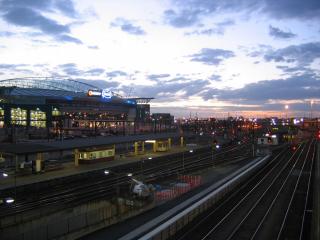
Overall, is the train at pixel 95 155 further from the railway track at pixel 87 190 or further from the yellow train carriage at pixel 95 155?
the railway track at pixel 87 190

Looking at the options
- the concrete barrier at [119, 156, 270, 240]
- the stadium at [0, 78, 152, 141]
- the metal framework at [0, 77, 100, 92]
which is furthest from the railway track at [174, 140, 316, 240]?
the metal framework at [0, 77, 100, 92]

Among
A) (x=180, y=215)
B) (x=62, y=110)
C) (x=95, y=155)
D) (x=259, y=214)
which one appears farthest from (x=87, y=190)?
(x=62, y=110)

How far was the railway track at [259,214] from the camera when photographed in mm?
26859

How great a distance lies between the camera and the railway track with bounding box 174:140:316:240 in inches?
1057

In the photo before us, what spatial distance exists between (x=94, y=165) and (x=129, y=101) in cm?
12019

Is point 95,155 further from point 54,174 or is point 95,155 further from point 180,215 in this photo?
point 180,215

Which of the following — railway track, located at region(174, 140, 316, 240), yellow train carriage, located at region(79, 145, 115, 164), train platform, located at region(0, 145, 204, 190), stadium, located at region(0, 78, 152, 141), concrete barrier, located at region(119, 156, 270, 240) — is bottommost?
railway track, located at region(174, 140, 316, 240)

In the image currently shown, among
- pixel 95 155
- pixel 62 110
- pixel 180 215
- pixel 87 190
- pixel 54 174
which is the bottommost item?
pixel 87 190

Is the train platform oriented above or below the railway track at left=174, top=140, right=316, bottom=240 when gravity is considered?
above

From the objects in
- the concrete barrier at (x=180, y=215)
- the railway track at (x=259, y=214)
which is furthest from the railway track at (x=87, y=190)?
the railway track at (x=259, y=214)

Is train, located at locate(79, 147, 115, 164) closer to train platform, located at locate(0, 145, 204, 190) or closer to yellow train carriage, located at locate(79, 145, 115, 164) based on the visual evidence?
yellow train carriage, located at locate(79, 145, 115, 164)

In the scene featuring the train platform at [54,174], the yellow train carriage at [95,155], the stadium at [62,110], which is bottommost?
the train platform at [54,174]

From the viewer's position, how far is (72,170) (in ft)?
159

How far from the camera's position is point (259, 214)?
32.3 metres
